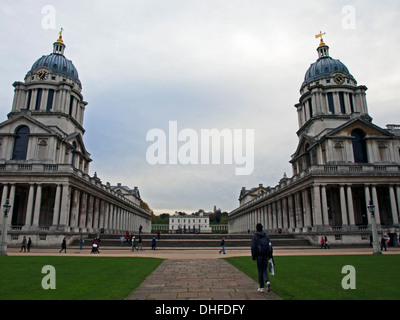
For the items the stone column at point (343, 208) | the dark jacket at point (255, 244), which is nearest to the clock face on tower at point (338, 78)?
the stone column at point (343, 208)

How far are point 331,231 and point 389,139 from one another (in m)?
21.4

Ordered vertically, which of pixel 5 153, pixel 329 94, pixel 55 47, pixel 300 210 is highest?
pixel 55 47

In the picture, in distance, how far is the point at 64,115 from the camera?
55.6 meters

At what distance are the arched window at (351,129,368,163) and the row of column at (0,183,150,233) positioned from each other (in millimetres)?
45063

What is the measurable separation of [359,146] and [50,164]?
159 feet

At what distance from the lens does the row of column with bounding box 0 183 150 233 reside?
40125 mm

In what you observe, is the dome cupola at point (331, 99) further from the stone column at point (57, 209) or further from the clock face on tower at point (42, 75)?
the clock face on tower at point (42, 75)

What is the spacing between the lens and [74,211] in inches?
1737

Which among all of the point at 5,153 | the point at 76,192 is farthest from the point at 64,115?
the point at 76,192

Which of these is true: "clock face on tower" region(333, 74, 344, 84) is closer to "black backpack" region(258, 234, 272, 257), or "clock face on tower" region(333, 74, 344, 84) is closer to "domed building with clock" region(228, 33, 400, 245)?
"domed building with clock" region(228, 33, 400, 245)
